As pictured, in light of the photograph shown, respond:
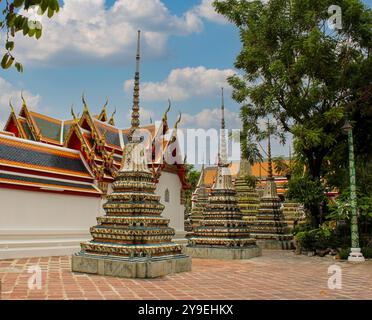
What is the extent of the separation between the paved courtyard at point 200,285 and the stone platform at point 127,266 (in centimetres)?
28

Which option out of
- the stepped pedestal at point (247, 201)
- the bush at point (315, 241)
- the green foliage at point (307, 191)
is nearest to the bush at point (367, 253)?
the bush at point (315, 241)

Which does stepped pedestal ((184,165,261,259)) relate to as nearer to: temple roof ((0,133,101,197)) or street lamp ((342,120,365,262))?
street lamp ((342,120,365,262))

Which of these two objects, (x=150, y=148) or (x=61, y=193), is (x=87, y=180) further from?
(x=150, y=148)

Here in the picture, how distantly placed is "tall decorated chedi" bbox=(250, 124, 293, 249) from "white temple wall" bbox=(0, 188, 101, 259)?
28.9ft

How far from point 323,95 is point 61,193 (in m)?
11.4

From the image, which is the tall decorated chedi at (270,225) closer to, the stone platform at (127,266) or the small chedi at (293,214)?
the small chedi at (293,214)

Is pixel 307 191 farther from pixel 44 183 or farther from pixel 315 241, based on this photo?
pixel 44 183

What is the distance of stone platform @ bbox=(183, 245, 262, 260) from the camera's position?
49.6ft

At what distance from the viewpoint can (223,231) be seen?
15.7 metres

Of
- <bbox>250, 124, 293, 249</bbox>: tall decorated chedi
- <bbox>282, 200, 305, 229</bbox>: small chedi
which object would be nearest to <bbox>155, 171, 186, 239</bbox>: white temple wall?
<bbox>250, 124, 293, 249</bbox>: tall decorated chedi

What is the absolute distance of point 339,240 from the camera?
17.9 m

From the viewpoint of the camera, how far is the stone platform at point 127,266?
30.6ft

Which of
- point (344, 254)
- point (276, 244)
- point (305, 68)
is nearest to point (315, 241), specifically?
point (344, 254)

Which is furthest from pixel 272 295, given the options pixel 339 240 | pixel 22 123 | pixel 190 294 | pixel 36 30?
pixel 22 123
